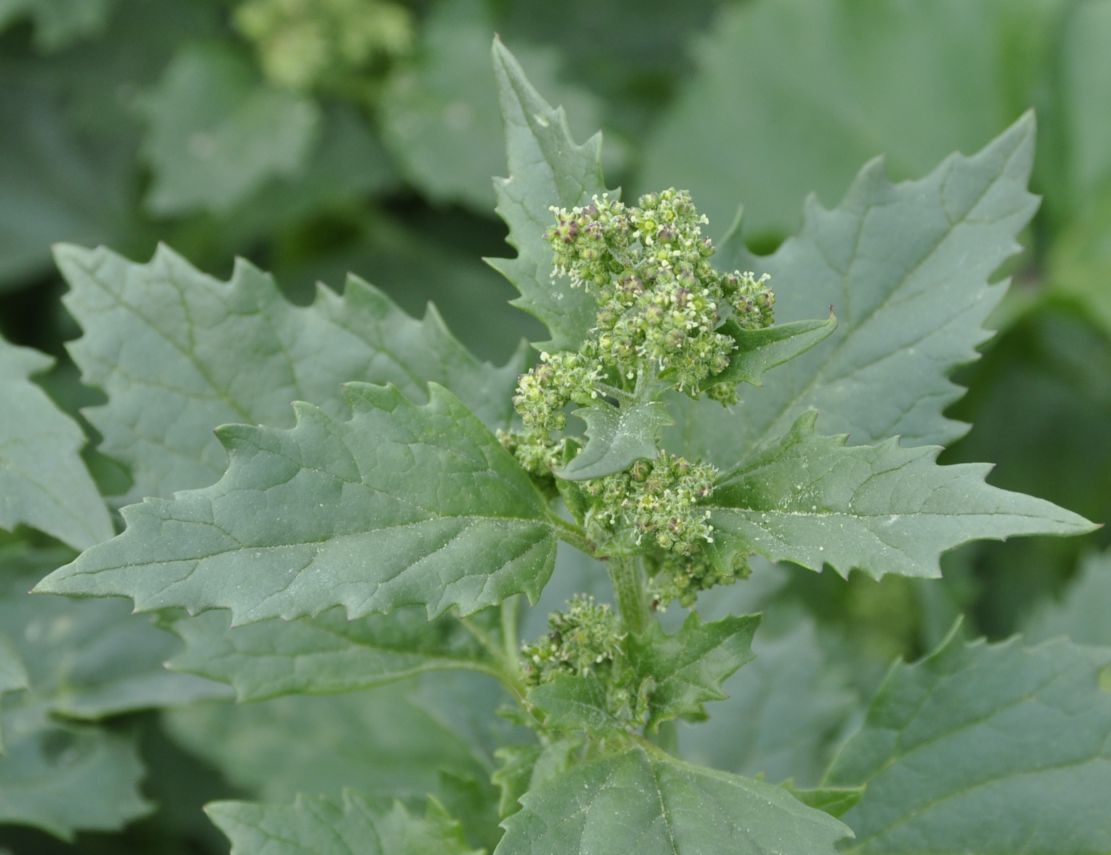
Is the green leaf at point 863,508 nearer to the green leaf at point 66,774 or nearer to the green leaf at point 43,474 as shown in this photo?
the green leaf at point 43,474

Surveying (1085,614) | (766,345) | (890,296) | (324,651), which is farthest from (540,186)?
(1085,614)

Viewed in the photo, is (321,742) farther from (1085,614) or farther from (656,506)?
(1085,614)

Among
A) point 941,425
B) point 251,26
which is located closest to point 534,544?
point 941,425

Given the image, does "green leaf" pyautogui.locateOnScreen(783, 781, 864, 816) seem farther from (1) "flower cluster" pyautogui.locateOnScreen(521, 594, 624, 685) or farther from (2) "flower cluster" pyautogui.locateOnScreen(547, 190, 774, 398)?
(2) "flower cluster" pyautogui.locateOnScreen(547, 190, 774, 398)

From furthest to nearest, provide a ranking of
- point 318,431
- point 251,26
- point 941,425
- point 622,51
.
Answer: point 622,51 < point 251,26 < point 941,425 < point 318,431

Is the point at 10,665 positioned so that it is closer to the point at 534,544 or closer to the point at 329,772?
the point at 534,544

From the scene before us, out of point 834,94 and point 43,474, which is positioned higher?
point 834,94
